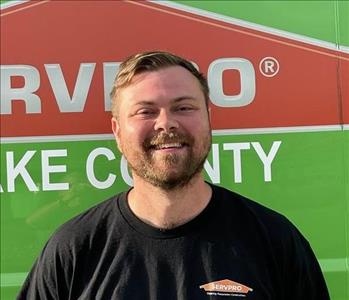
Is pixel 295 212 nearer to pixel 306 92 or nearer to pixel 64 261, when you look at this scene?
pixel 306 92

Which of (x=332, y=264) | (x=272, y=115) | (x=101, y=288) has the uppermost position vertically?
(x=272, y=115)

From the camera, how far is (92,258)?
123cm

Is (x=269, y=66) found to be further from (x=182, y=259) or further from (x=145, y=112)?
(x=182, y=259)

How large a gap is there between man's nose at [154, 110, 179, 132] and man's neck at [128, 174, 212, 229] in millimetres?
147

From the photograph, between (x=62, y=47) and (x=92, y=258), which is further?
(x=62, y=47)

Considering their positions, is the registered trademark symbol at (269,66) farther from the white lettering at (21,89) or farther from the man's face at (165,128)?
the white lettering at (21,89)

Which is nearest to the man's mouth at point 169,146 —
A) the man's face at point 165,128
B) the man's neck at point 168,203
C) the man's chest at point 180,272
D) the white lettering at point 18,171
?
the man's face at point 165,128

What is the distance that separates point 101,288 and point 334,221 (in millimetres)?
1009

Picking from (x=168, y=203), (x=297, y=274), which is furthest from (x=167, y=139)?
(x=297, y=274)

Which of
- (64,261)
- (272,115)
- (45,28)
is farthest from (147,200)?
(45,28)

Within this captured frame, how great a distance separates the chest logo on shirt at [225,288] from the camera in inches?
45.4

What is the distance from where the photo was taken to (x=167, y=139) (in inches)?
46.9

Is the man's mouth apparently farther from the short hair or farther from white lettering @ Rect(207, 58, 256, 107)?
white lettering @ Rect(207, 58, 256, 107)

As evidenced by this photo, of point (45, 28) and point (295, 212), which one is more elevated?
point (45, 28)
